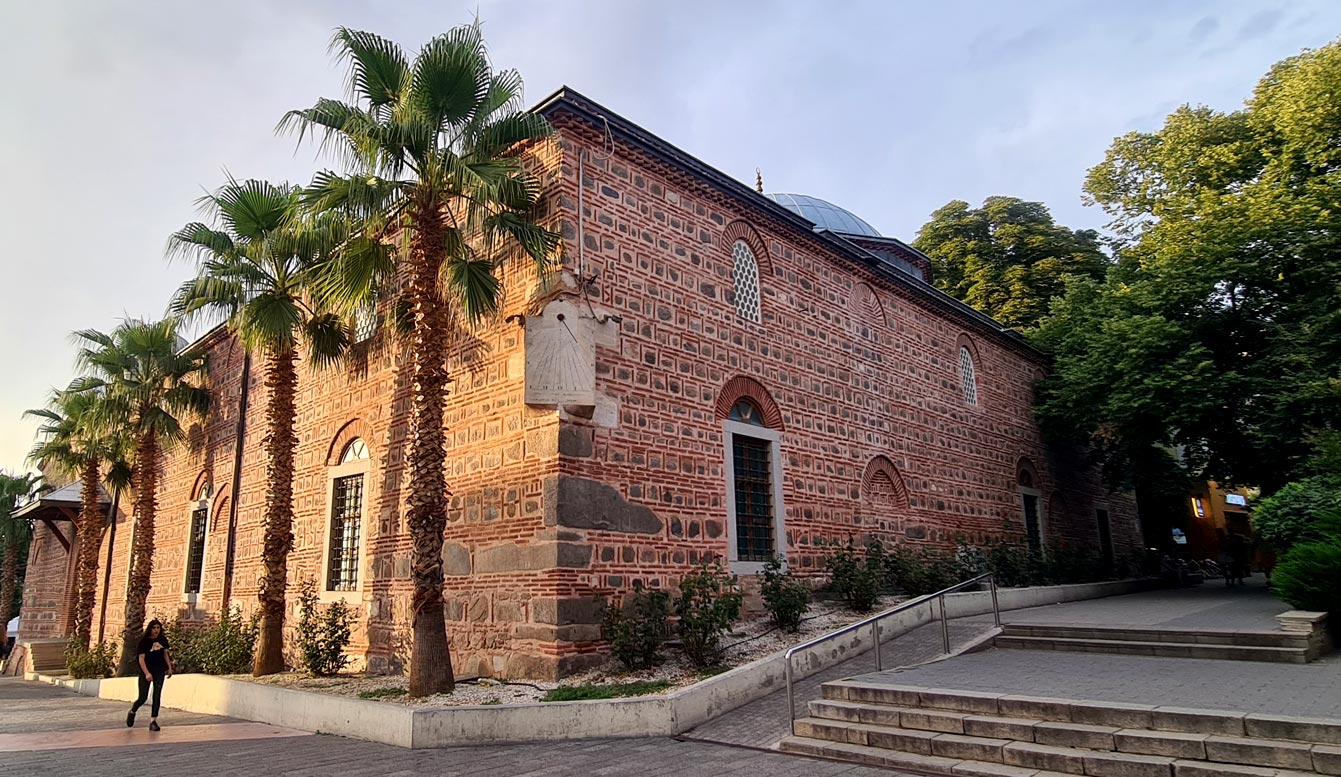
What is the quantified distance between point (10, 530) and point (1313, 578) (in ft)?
119

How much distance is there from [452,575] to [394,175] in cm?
462

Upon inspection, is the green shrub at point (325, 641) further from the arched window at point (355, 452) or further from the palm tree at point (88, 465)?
the palm tree at point (88, 465)

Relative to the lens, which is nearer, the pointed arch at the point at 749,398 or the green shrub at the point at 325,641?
the green shrub at the point at 325,641

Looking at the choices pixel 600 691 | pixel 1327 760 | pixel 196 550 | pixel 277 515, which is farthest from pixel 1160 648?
pixel 196 550

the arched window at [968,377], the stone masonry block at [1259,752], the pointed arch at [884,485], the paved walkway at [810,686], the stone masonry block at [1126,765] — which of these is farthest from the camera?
the arched window at [968,377]

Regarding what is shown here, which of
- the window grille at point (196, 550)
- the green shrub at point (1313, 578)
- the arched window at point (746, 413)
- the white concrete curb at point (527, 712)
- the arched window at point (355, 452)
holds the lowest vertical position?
the white concrete curb at point (527, 712)

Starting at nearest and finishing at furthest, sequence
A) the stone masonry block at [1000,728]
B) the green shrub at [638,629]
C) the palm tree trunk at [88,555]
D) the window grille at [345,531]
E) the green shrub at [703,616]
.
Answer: the stone masonry block at [1000,728] → the green shrub at [638,629] → the green shrub at [703,616] → the window grille at [345,531] → the palm tree trunk at [88,555]

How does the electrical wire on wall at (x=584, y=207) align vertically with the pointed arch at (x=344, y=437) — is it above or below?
above

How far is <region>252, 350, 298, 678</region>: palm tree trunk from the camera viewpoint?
1080 cm

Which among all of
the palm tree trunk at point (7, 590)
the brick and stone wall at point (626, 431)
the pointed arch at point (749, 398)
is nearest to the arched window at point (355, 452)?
the brick and stone wall at point (626, 431)

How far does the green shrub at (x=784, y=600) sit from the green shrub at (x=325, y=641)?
225 inches

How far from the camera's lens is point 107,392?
17109mm

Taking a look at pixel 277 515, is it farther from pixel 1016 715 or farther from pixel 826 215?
pixel 826 215

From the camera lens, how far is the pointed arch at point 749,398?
10.6m
